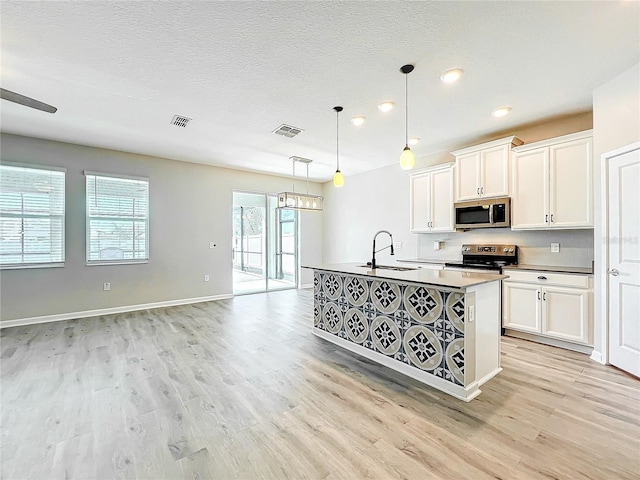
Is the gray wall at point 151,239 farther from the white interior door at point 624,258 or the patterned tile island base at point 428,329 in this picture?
the white interior door at point 624,258

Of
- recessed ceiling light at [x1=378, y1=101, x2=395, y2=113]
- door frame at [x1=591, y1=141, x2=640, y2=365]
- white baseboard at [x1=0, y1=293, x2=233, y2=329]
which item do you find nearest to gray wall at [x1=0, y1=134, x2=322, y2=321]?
white baseboard at [x1=0, y1=293, x2=233, y2=329]

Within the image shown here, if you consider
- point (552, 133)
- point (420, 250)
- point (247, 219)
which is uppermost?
point (552, 133)

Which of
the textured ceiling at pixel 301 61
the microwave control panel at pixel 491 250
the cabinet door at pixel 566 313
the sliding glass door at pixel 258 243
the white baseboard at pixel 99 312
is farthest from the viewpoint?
the sliding glass door at pixel 258 243

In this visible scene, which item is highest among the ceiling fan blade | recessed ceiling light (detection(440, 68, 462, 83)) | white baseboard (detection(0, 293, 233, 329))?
recessed ceiling light (detection(440, 68, 462, 83))

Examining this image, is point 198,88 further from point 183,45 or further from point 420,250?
point 420,250

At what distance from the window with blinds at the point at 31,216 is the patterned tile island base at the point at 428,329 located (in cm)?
452

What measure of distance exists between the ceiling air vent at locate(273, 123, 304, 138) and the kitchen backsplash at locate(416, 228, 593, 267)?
3061 millimetres

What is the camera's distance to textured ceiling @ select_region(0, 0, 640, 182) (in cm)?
198

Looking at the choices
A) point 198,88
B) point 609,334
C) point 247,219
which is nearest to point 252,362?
point 198,88

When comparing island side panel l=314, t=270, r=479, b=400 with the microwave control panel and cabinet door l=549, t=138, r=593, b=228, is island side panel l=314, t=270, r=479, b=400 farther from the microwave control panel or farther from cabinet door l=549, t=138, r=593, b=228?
the microwave control panel

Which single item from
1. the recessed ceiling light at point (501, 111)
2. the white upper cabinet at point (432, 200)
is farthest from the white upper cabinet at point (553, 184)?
the white upper cabinet at point (432, 200)

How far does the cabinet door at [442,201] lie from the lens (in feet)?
15.2

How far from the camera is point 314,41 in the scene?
225 centimetres

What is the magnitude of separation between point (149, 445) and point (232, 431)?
50cm
